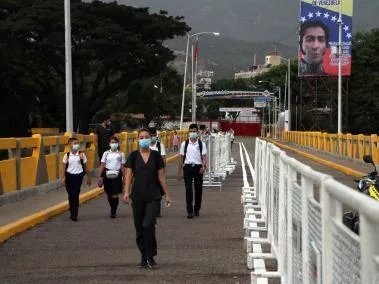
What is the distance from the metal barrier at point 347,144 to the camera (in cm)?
2861

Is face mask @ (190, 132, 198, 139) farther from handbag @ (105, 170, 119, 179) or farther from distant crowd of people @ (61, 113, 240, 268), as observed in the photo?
handbag @ (105, 170, 119, 179)

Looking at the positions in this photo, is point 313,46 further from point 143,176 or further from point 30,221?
point 143,176

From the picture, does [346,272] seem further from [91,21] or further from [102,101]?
[102,101]

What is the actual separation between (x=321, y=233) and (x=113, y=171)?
8786mm

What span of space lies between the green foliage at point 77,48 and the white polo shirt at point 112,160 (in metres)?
38.4

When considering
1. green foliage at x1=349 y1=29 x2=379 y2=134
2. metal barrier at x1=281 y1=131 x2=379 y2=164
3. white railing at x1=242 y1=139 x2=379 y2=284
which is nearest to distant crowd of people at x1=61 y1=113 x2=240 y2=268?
white railing at x1=242 y1=139 x2=379 y2=284

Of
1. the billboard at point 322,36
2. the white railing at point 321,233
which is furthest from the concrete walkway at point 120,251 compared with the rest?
the billboard at point 322,36

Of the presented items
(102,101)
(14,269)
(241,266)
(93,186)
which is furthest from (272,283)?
(102,101)

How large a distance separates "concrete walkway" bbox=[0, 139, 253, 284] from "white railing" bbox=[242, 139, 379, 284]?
4.11 feet

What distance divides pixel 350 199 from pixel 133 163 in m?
5.46

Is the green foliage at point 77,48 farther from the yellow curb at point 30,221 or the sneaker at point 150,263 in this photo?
the sneaker at point 150,263

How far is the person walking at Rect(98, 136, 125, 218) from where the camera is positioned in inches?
483

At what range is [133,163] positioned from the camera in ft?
26.8

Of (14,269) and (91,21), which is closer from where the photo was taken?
(14,269)
